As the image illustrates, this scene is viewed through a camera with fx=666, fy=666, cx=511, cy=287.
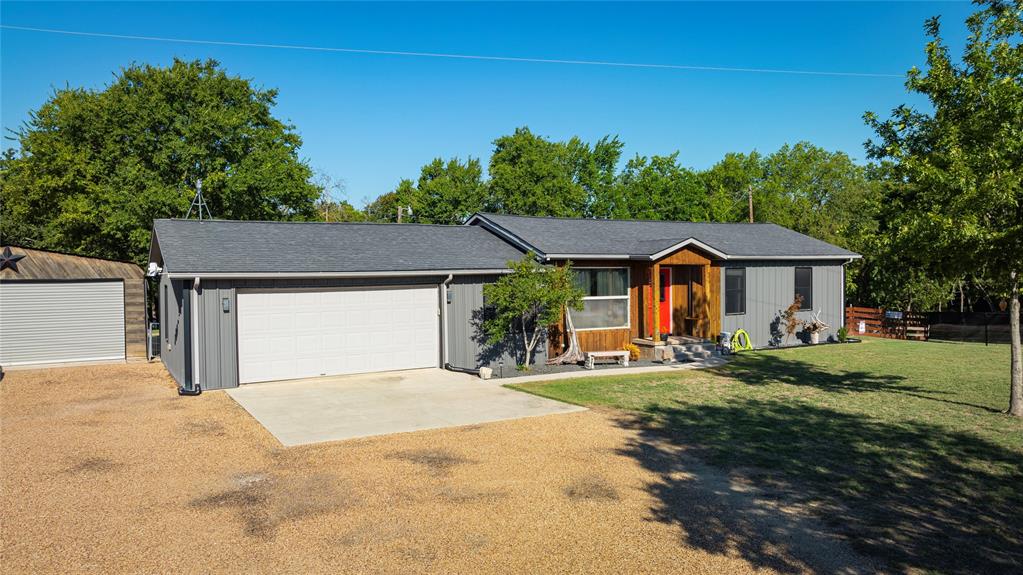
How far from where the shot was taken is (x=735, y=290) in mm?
19078

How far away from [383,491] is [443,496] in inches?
25.4

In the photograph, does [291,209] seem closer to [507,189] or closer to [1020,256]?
[507,189]

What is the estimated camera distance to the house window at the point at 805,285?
67.5 feet

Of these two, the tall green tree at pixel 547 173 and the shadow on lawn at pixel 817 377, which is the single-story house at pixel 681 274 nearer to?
the shadow on lawn at pixel 817 377

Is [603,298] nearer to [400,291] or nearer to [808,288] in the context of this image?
[400,291]

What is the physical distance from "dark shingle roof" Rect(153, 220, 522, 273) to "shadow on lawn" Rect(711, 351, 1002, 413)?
5911 millimetres

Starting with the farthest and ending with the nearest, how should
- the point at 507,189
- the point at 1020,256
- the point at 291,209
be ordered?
the point at 507,189 < the point at 291,209 < the point at 1020,256

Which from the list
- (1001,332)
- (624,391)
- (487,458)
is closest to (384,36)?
(624,391)

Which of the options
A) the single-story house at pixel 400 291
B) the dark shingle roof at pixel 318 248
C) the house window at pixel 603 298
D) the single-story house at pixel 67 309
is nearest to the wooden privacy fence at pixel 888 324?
the single-story house at pixel 400 291

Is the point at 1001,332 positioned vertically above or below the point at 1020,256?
below

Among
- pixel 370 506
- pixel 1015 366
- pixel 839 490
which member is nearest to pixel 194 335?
pixel 370 506

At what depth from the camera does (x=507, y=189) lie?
4050 centimetres

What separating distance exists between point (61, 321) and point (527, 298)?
1188 centimetres

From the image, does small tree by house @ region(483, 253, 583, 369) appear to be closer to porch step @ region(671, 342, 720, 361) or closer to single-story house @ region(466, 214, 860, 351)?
single-story house @ region(466, 214, 860, 351)
